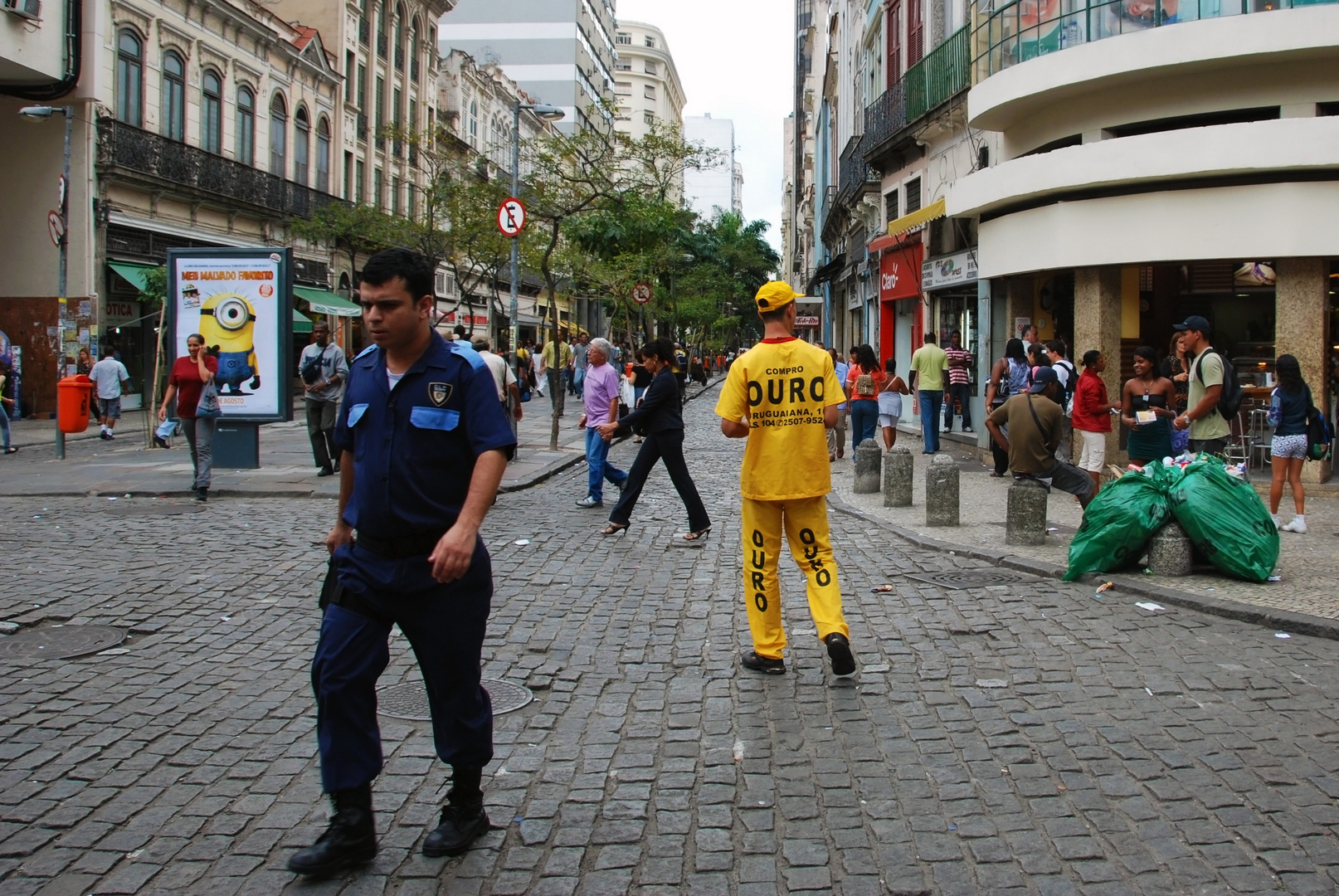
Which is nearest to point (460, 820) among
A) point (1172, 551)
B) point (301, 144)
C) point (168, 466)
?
point (1172, 551)

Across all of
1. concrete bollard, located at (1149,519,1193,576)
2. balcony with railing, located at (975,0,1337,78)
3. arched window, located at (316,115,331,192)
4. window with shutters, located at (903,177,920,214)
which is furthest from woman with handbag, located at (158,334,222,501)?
arched window, located at (316,115,331,192)

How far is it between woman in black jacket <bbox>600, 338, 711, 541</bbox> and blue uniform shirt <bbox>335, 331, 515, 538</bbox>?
653 cm

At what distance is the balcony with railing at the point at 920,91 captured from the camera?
20.8 meters

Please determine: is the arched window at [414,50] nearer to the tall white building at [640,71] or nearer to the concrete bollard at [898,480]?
the concrete bollard at [898,480]

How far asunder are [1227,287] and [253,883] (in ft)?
55.0

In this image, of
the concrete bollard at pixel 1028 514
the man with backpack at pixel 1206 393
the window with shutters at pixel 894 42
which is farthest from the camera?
the window with shutters at pixel 894 42

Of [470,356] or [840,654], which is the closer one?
[470,356]

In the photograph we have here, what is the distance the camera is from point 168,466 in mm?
16219

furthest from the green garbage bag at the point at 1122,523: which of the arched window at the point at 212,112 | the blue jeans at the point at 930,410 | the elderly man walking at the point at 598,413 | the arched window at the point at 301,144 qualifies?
the arched window at the point at 301,144

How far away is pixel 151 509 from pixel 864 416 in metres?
9.06

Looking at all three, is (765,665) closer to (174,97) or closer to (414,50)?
(174,97)

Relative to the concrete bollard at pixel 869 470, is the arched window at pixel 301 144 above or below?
above

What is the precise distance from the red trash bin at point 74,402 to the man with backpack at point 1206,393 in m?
16.2

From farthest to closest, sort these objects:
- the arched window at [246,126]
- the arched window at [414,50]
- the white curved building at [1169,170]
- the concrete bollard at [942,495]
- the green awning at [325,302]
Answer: the arched window at [414,50] < the green awning at [325,302] < the arched window at [246,126] < the white curved building at [1169,170] < the concrete bollard at [942,495]
